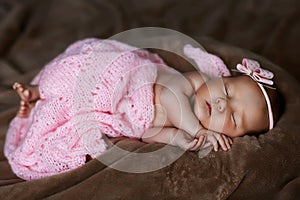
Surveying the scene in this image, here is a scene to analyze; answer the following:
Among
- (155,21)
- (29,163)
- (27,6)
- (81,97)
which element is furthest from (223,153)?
(27,6)

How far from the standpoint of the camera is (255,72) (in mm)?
1473

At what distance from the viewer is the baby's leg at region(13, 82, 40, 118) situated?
1.58 m

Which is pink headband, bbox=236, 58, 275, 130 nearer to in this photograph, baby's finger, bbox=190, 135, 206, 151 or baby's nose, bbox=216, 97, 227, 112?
baby's nose, bbox=216, 97, 227, 112

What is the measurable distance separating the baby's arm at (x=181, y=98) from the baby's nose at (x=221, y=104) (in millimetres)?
72

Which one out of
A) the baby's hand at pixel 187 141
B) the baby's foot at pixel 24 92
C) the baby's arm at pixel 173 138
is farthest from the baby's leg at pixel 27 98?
the baby's hand at pixel 187 141

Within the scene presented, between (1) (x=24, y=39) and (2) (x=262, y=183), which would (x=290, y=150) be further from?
(1) (x=24, y=39)

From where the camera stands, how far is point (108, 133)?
1.44 m

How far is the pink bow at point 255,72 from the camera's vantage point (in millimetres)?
1467

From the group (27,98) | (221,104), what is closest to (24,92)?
(27,98)

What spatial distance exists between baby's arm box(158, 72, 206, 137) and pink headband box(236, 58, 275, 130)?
0.13 m

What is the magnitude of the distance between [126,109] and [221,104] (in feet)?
0.88

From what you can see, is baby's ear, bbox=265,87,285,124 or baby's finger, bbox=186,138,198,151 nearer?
baby's finger, bbox=186,138,198,151

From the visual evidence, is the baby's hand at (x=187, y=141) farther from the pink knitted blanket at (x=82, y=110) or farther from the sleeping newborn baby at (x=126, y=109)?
the pink knitted blanket at (x=82, y=110)

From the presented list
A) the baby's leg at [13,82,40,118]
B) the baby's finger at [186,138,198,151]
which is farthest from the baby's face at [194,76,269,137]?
the baby's leg at [13,82,40,118]
